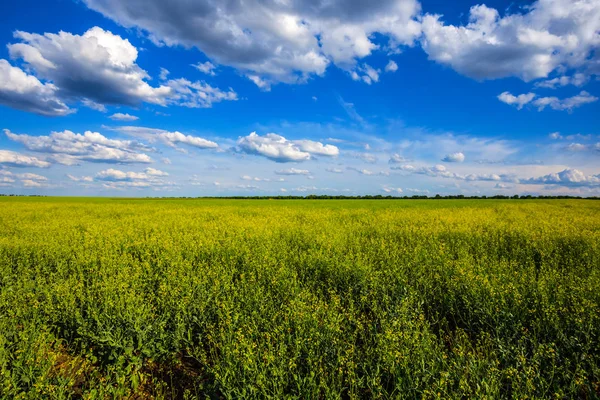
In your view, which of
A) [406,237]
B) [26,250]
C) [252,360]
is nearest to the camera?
[252,360]

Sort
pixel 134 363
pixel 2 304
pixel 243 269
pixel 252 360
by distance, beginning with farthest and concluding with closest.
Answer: pixel 243 269, pixel 2 304, pixel 134 363, pixel 252 360

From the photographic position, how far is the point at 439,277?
5977mm

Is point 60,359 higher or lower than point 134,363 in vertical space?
lower

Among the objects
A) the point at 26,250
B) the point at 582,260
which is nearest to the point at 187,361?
the point at 26,250

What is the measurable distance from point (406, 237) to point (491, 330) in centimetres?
623

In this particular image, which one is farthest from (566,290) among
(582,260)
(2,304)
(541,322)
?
(2,304)

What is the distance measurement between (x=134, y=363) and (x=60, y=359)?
148 centimetres

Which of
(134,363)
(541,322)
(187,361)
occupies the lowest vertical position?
(187,361)

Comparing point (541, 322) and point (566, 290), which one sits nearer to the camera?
point (541, 322)

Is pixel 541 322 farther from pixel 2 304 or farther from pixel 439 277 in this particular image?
pixel 2 304

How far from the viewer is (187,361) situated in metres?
4.27

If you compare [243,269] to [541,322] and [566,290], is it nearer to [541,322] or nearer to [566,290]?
[541,322]

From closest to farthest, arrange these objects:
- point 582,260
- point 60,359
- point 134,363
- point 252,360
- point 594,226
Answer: point 252,360, point 134,363, point 60,359, point 582,260, point 594,226

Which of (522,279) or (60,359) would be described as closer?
(60,359)
